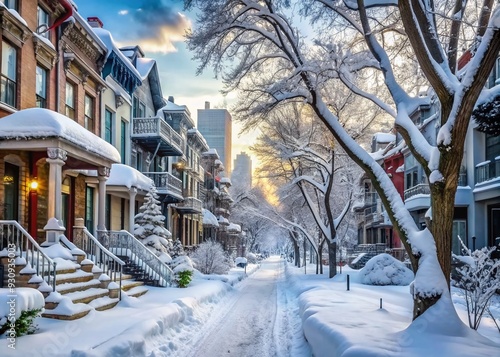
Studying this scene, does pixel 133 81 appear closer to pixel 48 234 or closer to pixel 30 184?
pixel 30 184

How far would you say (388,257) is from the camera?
78.6 ft

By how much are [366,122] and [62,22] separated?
47.8ft

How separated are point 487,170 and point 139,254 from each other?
1536 centimetres

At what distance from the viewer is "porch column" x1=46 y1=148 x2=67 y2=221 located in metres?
13.5

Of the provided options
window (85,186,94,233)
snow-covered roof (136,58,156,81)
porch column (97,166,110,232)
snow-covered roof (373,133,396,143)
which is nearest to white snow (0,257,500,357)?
porch column (97,166,110,232)

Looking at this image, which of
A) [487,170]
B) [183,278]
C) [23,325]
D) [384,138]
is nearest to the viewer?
[23,325]

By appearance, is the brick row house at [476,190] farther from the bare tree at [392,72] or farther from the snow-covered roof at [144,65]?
the snow-covered roof at [144,65]

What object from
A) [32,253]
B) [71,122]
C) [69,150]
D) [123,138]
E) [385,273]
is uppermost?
[123,138]

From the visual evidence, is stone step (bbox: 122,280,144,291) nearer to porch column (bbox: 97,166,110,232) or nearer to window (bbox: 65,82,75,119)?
porch column (bbox: 97,166,110,232)

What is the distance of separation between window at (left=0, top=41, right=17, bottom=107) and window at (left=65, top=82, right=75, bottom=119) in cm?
388

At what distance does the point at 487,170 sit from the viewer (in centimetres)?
2245

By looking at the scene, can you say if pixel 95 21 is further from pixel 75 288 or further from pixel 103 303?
pixel 103 303

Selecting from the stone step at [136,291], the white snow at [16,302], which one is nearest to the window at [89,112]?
the stone step at [136,291]

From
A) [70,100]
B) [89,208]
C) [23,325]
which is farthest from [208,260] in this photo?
[23,325]
